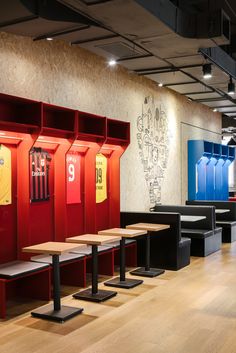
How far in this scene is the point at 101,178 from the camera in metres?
7.25

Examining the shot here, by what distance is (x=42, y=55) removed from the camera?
6.12 m

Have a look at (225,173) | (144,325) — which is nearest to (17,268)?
(144,325)

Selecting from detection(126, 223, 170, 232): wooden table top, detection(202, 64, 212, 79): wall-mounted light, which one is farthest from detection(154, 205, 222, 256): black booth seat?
detection(202, 64, 212, 79): wall-mounted light

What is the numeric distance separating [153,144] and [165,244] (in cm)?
273

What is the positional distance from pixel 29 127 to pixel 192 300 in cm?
294

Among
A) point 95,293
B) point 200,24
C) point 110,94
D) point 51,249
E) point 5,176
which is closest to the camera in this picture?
point 51,249

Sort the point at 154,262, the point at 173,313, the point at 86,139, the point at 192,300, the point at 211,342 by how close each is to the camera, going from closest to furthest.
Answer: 1. the point at 211,342
2. the point at 173,313
3. the point at 192,300
4. the point at 86,139
5. the point at 154,262

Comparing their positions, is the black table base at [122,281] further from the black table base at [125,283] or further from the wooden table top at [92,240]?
the wooden table top at [92,240]

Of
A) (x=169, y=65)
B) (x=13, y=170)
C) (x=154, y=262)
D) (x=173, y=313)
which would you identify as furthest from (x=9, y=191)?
(x=169, y=65)

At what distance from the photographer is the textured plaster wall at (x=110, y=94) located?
18.9ft

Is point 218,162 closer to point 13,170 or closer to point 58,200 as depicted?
point 58,200

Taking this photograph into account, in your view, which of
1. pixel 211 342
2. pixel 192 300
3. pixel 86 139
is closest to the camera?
pixel 211 342

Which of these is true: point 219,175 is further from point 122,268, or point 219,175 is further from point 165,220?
point 122,268

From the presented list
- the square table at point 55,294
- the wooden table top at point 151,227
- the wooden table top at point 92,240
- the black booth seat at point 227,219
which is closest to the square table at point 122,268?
the wooden table top at point 151,227
